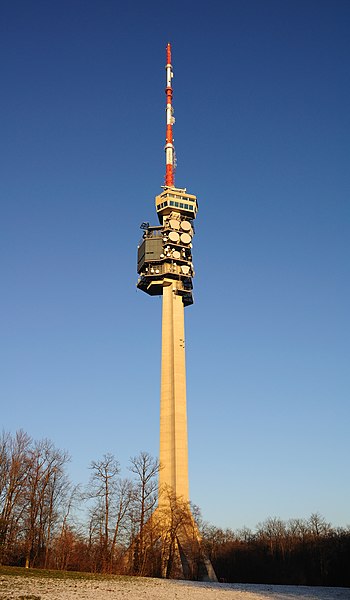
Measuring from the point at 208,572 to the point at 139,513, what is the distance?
1872cm

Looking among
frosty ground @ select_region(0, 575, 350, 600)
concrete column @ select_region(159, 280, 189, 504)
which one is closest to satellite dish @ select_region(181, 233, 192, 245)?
concrete column @ select_region(159, 280, 189, 504)

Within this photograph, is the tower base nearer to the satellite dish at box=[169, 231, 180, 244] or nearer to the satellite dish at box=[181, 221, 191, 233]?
the satellite dish at box=[169, 231, 180, 244]

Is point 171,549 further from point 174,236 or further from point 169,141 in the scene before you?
point 169,141

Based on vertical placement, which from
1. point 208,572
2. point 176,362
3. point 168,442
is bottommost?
point 208,572

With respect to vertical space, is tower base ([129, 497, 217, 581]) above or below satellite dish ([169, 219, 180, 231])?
Result: below

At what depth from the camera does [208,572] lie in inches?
2628

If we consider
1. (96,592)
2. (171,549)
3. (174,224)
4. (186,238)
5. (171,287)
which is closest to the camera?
(96,592)

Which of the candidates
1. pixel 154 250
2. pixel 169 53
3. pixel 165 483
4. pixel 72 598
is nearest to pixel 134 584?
pixel 72 598

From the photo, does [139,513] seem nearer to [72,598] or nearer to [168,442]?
[168,442]

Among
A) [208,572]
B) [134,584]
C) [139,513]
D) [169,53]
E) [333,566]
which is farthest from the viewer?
[169,53]

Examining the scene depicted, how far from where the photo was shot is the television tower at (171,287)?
75.6m

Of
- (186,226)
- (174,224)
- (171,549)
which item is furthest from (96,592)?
(186,226)

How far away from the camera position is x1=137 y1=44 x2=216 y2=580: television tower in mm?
75625

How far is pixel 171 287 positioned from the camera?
86.6 meters
